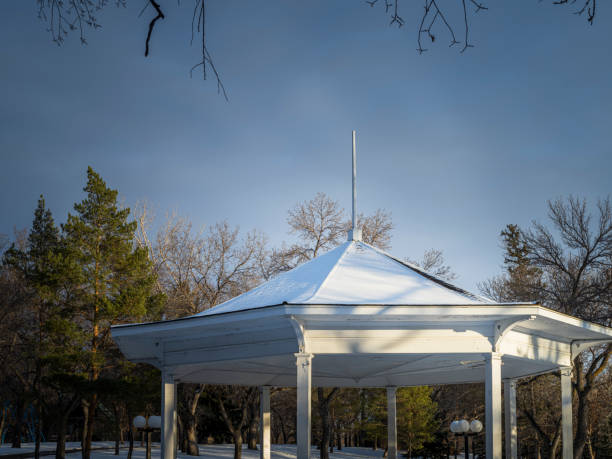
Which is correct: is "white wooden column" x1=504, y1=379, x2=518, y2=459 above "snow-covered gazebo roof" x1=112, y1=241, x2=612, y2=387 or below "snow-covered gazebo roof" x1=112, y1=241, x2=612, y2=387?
below

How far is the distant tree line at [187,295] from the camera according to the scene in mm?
26828

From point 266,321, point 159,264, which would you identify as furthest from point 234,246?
point 266,321

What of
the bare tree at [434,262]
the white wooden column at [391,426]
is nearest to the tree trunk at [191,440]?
the bare tree at [434,262]

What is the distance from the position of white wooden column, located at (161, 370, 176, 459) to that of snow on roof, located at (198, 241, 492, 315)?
166cm

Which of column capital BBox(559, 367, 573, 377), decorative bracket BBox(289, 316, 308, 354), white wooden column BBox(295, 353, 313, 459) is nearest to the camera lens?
white wooden column BBox(295, 353, 313, 459)

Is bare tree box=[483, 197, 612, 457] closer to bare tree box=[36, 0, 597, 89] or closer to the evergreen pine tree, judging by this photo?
the evergreen pine tree

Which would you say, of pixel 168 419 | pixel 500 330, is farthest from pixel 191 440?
pixel 500 330

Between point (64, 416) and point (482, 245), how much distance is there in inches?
1495

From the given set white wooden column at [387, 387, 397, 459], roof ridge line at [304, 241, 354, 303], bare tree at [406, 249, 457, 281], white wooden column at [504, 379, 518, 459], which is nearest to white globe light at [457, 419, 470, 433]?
white wooden column at [387, 387, 397, 459]

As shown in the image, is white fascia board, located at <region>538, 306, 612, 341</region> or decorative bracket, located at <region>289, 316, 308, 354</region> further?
white fascia board, located at <region>538, 306, 612, 341</region>

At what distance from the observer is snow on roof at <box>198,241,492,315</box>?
11914 mm

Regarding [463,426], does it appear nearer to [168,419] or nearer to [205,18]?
[168,419]

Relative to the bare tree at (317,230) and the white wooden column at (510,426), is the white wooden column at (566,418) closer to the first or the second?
the white wooden column at (510,426)

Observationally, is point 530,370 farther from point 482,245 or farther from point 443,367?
point 482,245
